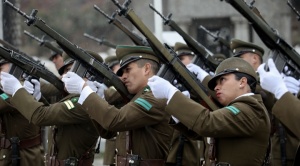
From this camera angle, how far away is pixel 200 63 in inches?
392

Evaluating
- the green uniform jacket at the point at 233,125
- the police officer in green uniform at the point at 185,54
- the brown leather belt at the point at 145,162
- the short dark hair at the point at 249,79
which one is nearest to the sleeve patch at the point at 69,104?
the brown leather belt at the point at 145,162

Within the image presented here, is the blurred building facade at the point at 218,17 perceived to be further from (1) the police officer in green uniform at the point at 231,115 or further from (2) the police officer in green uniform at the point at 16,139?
(1) the police officer in green uniform at the point at 231,115

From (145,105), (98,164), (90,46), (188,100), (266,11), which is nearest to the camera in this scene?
(188,100)

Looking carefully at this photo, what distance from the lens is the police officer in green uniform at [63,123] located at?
776cm

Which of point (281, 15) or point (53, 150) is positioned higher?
point (281, 15)

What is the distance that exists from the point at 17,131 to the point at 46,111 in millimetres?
953

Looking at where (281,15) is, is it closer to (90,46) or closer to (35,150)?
(90,46)

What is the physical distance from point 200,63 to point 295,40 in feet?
38.2

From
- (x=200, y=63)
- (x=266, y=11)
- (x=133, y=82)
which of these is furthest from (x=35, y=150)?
(x=266, y=11)

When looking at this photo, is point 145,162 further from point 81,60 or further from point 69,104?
point 81,60

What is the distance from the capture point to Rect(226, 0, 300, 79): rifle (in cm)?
673

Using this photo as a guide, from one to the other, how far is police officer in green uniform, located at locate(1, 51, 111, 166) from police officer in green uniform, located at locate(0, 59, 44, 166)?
36 centimetres

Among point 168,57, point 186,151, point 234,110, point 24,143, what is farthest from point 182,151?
point 234,110

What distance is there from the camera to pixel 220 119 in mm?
6160
